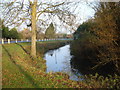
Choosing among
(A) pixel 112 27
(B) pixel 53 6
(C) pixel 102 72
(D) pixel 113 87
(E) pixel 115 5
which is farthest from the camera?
(B) pixel 53 6

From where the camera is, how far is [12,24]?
38.9 ft

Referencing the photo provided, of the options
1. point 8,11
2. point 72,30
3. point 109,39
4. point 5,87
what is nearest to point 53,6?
point 72,30

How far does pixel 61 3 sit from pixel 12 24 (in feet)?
17.1

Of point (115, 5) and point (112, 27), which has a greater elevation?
point (115, 5)

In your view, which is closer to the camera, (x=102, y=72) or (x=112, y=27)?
(x=112, y=27)

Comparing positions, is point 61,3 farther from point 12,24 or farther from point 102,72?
point 102,72

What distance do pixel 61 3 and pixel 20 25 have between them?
15.7 feet

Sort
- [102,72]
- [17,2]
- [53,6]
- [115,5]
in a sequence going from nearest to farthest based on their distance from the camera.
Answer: [115,5] → [102,72] → [17,2] → [53,6]

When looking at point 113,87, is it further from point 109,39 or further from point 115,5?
point 115,5

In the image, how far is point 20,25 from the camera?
41.7 feet

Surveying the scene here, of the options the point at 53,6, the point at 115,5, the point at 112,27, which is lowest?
the point at 112,27

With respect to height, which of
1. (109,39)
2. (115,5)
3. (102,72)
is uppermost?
(115,5)

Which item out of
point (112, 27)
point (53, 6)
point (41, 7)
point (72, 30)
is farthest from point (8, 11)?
point (112, 27)

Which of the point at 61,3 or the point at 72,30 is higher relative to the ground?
the point at 61,3
